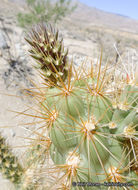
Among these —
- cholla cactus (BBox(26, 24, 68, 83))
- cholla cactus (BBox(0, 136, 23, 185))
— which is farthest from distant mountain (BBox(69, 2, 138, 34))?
cholla cactus (BBox(26, 24, 68, 83))

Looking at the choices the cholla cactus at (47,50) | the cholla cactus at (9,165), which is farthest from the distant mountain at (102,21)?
the cholla cactus at (47,50)

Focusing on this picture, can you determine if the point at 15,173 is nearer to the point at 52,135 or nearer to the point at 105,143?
the point at 52,135

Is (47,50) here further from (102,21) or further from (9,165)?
(102,21)

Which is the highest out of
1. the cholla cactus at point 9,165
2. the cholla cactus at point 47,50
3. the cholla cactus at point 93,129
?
the cholla cactus at point 47,50

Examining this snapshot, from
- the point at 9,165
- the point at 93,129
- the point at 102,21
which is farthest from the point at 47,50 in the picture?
the point at 102,21

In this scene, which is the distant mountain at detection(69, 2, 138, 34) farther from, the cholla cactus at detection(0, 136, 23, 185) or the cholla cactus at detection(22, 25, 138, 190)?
the cholla cactus at detection(22, 25, 138, 190)

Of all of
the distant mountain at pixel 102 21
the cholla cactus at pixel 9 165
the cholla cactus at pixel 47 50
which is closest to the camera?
the cholla cactus at pixel 47 50

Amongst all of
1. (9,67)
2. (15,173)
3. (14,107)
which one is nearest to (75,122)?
(15,173)

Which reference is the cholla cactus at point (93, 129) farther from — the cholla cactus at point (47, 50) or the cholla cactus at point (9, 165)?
the cholla cactus at point (9, 165)
